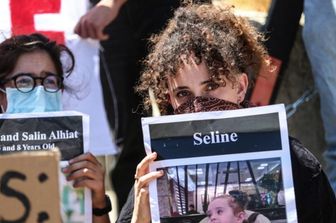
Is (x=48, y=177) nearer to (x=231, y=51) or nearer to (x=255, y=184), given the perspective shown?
(x=255, y=184)

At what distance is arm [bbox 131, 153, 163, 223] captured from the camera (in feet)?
7.27

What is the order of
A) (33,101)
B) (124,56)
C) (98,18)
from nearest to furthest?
(33,101) < (98,18) < (124,56)

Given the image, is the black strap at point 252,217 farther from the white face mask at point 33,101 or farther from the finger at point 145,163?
the white face mask at point 33,101

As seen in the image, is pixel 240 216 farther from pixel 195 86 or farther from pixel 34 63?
pixel 34 63

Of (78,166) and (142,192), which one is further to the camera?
(78,166)

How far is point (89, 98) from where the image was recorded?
3.72 meters

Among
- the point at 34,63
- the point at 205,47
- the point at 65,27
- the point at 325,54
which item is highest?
the point at 65,27

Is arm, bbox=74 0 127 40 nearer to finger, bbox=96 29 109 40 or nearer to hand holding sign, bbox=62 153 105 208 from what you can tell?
finger, bbox=96 29 109 40

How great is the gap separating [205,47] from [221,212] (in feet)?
1.71

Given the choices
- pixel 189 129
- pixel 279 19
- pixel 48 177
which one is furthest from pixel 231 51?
pixel 279 19

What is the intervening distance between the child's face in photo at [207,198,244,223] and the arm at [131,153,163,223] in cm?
18

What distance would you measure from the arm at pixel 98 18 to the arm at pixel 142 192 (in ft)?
4.67

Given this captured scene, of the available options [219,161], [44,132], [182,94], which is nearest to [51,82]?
[44,132]

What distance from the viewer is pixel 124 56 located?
376 centimetres
